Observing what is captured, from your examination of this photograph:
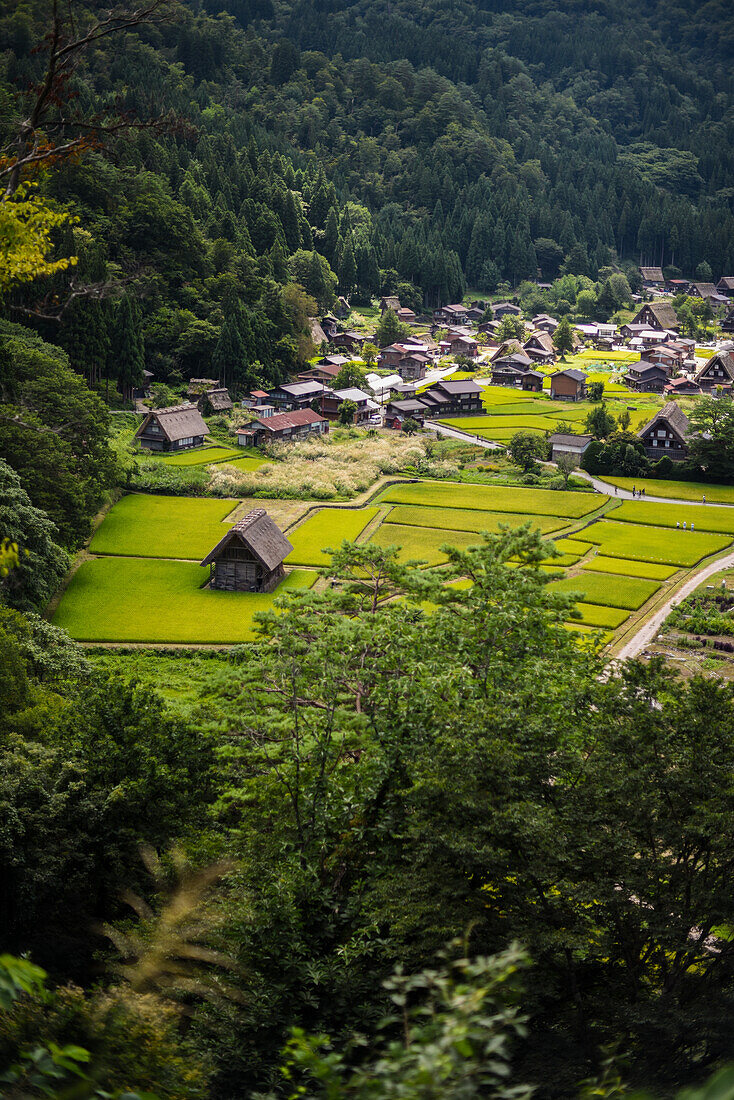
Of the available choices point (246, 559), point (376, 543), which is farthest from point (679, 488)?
point (246, 559)

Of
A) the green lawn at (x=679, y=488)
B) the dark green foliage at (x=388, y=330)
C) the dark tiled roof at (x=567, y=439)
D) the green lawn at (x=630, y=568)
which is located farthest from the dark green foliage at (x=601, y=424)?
the dark green foliage at (x=388, y=330)

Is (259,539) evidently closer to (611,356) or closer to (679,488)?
(679,488)

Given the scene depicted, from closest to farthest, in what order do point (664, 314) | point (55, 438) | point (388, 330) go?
point (55, 438) < point (388, 330) < point (664, 314)

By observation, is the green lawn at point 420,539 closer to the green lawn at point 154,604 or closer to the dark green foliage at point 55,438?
the green lawn at point 154,604

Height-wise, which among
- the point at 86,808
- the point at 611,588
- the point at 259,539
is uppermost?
the point at 86,808

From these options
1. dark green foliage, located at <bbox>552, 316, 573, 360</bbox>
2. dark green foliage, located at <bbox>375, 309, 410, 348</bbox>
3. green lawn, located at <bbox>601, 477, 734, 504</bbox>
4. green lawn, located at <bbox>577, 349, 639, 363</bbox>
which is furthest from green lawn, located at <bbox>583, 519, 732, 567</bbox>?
dark green foliage, located at <bbox>552, 316, 573, 360</bbox>

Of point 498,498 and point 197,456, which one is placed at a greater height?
point 197,456
